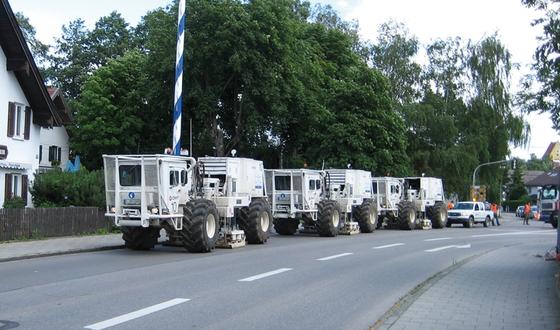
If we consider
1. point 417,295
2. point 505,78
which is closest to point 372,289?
point 417,295

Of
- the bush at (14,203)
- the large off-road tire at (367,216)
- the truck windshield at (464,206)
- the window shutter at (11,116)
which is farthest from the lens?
the truck windshield at (464,206)

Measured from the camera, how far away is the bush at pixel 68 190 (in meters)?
25.0

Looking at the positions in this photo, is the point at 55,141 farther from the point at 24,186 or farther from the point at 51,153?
the point at 24,186

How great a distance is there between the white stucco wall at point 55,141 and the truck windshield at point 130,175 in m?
34.0

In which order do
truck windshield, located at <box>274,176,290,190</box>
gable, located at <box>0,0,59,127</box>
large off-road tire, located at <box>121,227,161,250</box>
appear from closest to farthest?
large off-road tire, located at <box>121,227,161,250</box>, gable, located at <box>0,0,59,127</box>, truck windshield, located at <box>274,176,290,190</box>

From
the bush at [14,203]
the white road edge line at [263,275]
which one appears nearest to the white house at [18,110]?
the bush at [14,203]

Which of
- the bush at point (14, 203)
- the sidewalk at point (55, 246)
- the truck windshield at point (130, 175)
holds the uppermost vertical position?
the truck windshield at point (130, 175)

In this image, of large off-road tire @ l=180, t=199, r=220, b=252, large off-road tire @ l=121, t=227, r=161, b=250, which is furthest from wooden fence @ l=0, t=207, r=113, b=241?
large off-road tire @ l=180, t=199, r=220, b=252

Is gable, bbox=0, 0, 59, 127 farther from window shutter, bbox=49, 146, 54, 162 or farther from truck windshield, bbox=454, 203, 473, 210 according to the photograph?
truck windshield, bbox=454, 203, 473, 210

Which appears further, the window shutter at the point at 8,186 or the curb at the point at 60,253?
the window shutter at the point at 8,186

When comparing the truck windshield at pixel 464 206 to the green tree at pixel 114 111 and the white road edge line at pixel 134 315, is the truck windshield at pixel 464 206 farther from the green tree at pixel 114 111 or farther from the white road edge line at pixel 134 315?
the white road edge line at pixel 134 315

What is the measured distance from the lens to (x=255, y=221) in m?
21.0

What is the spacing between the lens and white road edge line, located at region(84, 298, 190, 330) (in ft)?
25.4

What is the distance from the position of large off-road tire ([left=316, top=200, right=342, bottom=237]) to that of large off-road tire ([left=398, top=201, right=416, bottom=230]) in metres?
8.58
